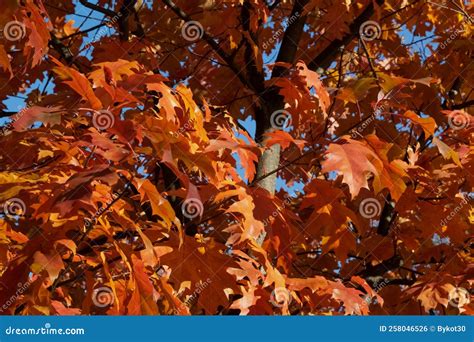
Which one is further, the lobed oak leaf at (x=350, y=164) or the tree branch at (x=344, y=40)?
the tree branch at (x=344, y=40)

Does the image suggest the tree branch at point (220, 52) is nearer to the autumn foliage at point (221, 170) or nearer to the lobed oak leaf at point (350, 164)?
the autumn foliage at point (221, 170)

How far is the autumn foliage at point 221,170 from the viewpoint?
7.68 ft

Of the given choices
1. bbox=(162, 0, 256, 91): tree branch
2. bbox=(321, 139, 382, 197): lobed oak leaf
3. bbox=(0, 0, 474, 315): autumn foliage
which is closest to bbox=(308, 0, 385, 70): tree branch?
bbox=(0, 0, 474, 315): autumn foliage

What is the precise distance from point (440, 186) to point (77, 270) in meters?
2.39

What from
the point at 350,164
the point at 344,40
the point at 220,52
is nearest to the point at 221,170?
the point at 350,164

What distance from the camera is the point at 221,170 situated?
2.80 m

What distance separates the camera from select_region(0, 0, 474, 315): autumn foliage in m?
2.34

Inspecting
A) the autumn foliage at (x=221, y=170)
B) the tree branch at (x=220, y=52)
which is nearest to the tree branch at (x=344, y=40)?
the autumn foliage at (x=221, y=170)

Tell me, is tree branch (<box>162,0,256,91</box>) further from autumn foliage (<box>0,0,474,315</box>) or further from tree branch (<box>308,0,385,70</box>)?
tree branch (<box>308,0,385,70</box>)

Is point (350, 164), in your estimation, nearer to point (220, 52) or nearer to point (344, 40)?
point (220, 52)

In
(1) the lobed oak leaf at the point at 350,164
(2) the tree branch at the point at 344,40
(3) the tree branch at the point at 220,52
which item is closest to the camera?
(1) the lobed oak leaf at the point at 350,164

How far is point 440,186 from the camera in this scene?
4.05 metres

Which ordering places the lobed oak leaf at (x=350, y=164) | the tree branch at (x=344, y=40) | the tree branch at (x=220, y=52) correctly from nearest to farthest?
the lobed oak leaf at (x=350, y=164) → the tree branch at (x=220, y=52) → the tree branch at (x=344, y=40)

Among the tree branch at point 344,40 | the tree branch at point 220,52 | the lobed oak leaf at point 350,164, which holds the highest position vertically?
the tree branch at point 220,52
